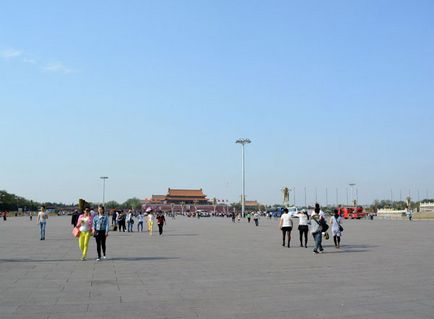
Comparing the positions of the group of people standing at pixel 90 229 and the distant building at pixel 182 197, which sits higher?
the distant building at pixel 182 197

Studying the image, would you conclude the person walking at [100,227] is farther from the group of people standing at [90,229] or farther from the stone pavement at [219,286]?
the stone pavement at [219,286]

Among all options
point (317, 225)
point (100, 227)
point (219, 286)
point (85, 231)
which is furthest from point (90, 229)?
point (317, 225)

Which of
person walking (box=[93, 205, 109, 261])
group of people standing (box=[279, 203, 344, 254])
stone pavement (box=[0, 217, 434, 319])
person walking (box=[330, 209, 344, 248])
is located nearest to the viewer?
stone pavement (box=[0, 217, 434, 319])

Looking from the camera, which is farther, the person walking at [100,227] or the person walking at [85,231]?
the person walking at [100,227]

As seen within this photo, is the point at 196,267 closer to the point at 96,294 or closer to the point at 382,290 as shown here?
the point at 96,294

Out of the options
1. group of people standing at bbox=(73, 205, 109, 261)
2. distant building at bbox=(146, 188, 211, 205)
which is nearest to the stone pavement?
group of people standing at bbox=(73, 205, 109, 261)

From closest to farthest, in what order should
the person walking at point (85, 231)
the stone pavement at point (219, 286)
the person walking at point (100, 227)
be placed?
1. the stone pavement at point (219, 286)
2. the person walking at point (85, 231)
3. the person walking at point (100, 227)

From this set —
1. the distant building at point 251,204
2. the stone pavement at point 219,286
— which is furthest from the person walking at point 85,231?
the distant building at point 251,204

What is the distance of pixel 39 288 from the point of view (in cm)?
862

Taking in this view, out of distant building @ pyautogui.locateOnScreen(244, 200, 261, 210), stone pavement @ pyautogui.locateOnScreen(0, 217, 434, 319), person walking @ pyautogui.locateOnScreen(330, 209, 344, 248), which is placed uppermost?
distant building @ pyautogui.locateOnScreen(244, 200, 261, 210)

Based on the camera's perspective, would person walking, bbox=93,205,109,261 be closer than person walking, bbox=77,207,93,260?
No

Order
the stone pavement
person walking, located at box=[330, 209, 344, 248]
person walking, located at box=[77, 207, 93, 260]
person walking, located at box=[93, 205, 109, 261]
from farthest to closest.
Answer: person walking, located at box=[330, 209, 344, 248]
person walking, located at box=[93, 205, 109, 261]
person walking, located at box=[77, 207, 93, 260]
the stone pavement

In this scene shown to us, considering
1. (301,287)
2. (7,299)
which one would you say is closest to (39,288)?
(7,299)

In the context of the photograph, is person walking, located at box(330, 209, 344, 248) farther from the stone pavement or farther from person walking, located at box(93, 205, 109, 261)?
person walking, located at box(93, 205, 109, 261)
